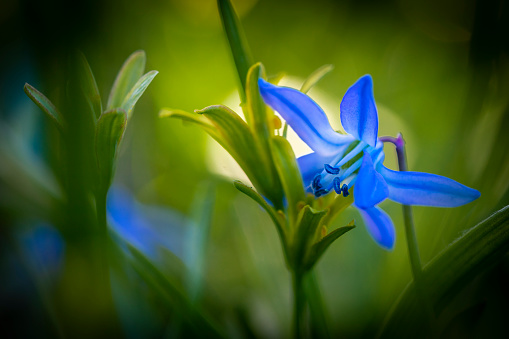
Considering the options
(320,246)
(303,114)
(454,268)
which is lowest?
(454,268)

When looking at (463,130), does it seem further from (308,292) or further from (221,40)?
(221,40)

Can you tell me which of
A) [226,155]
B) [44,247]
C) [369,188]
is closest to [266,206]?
[369,188]

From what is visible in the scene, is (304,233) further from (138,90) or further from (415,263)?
(138,90)

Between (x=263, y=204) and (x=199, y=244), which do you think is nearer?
(x=263, y=204)

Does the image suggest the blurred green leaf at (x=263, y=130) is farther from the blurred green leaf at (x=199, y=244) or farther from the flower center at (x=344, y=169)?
the blurred green leaf at (x=199, y=244)

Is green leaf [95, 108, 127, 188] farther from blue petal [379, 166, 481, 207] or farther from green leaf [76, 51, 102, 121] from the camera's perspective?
blue petal [379, 166, 481, 207]

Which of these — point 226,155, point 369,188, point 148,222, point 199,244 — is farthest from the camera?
point 226,155
